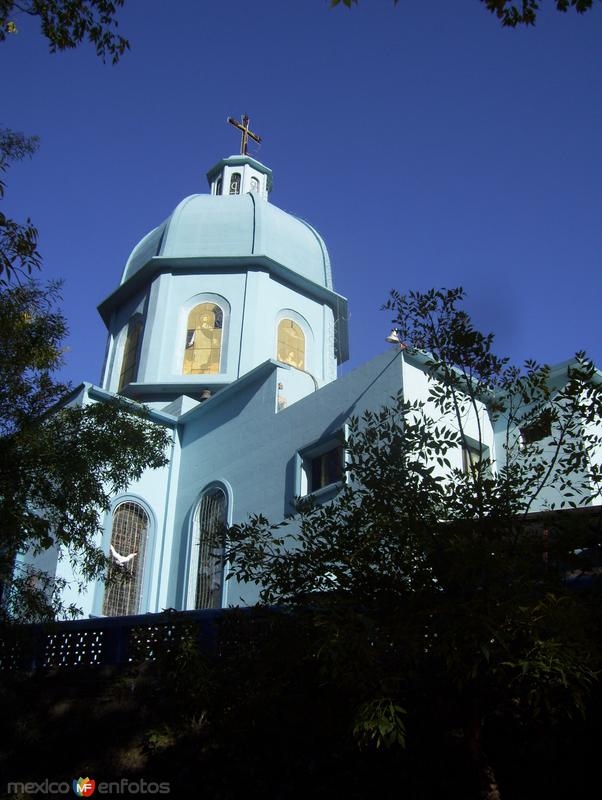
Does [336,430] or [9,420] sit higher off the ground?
[336,430]

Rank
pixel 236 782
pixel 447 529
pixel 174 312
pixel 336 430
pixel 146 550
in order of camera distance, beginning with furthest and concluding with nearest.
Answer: pixel 174 312 < pixel 146 550 < pixel 336 430 < pixel 236 782 < pixel 447 529

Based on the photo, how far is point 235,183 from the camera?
86.6ft

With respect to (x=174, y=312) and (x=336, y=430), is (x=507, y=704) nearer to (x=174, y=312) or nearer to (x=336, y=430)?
(x=336, y=430)

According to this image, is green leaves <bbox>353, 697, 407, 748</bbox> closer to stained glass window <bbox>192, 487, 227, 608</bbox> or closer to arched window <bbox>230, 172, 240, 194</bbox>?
stained glass window <bbox>192, 487, 227, 608</bbox>

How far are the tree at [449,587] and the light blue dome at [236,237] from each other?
14257mm

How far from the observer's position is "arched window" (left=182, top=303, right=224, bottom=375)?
63.6 feet

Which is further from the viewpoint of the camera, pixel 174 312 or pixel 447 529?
pixel 174 312

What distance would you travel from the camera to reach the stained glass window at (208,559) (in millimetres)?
15305

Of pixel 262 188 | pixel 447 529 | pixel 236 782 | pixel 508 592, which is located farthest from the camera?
pixel 262 188

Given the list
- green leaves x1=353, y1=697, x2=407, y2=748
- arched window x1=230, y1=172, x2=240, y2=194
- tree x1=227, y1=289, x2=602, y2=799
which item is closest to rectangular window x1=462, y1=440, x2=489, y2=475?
tree x1=227, y1=289, x2=602, y2=799

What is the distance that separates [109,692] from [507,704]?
14.9 ft

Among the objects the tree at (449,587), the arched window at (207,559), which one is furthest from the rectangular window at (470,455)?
the arched window at (207,559)

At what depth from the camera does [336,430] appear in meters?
13.9

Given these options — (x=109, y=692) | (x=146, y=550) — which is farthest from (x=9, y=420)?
(x=146, y=550)
